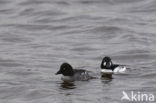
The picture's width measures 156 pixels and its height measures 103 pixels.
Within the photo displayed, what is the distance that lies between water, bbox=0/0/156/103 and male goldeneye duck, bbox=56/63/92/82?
0.23m

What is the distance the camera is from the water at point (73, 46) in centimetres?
1672

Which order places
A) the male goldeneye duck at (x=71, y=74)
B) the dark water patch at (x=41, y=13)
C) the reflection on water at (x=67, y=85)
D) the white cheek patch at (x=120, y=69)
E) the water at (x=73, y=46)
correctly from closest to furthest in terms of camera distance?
the water at (x=73, y=46) < the reflection on water at (x=67, y=85) < the male goldeneye duck at (x=71, y=74) < the white cheek patch at (x=120, y=69) < the dark water patch at (x=41, y=13)

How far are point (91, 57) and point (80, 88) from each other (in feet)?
13.0

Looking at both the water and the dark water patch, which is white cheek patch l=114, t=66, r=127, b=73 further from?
the dark water patch

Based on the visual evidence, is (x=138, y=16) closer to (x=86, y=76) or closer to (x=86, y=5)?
(x=86, y=5)

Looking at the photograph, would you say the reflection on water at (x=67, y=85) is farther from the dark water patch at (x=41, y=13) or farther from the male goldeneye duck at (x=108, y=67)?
the dark water patch at (x=41, y=13)

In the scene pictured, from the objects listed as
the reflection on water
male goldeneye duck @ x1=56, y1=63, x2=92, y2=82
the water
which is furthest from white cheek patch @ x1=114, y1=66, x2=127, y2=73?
the reflection on water

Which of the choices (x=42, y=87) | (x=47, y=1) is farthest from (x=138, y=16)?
(x=42, y=87)

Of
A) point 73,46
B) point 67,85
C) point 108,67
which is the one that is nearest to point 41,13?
point 73,46

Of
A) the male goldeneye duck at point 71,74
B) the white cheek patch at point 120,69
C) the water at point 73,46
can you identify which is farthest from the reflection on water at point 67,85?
the white cheek patch at point 120,69

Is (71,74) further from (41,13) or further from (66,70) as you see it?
(41,13)

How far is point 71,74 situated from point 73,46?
4.17 m

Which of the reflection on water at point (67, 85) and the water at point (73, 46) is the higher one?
the water at point (73, 46)

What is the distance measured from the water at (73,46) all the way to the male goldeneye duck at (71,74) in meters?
0.23
